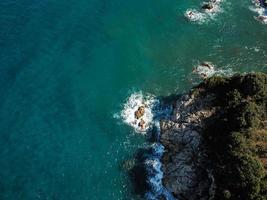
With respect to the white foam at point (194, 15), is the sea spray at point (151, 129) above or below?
below

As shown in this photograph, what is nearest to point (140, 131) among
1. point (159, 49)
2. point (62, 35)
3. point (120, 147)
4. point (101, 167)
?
point (120, 147)

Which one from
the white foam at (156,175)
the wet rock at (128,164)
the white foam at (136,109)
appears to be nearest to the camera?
the white foam at (156,175)

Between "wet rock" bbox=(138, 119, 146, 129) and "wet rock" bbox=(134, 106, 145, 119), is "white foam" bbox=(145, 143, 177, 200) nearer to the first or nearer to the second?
"wet rock" bbox=(138, 119, 146, 129)

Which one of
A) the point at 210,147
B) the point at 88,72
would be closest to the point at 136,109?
the point at 88,72

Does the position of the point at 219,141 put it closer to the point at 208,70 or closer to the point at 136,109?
the point at 136,109

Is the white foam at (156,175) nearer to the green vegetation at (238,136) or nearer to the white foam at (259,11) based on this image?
the green vegetation at (238,136)

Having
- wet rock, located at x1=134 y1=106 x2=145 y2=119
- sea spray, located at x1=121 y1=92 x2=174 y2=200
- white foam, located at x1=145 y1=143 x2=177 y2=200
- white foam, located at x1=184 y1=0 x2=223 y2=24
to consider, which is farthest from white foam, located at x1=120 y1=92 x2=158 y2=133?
white foam, located at x1=184 y1=0 x2=223 y2=24

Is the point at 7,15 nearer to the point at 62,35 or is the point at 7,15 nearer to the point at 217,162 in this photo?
the point at 62,35

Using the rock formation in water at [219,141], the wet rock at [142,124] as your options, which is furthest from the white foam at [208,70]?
the wet rock at [142,124]
